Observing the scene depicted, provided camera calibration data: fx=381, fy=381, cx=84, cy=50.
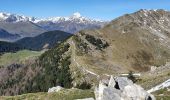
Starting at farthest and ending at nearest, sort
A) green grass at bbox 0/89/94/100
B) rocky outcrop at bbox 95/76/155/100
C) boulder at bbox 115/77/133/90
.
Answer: green grass at bbox 0/89/94/100 < boulder at bbox 115/77/133/90 < rocky outcrop at bbox 95/76/155/100

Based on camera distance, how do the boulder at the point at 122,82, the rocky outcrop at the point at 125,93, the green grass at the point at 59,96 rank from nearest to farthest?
the rocky outcrop at the point at 125,93 → the boulder at the point at 122,82 → the green grass at the point at 59,96

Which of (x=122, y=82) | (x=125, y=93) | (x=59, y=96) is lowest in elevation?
(x=59, y=96)

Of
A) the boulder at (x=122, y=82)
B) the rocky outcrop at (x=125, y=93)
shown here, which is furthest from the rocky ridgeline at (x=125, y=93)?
the boulder at (x=122, y=82)

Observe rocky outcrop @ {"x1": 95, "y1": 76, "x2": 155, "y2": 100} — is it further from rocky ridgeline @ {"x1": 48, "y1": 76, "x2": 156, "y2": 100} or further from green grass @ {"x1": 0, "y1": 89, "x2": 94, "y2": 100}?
green grass @ {"x1": 0, "y1": 89, "x2": 94, "y2": 100}

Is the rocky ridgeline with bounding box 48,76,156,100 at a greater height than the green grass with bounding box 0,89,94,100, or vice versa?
the rocky ridgeline with bounding box 48,76,156,100

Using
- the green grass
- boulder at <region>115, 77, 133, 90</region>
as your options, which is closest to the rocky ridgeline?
boulder at <region>115, 77, 133, 90</region>

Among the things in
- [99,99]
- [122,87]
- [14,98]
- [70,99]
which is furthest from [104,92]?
[14,98]

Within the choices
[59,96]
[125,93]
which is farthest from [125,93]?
[59,96]

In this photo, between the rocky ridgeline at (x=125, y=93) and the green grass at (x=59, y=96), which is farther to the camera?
the green grass at (x=59, y=96)

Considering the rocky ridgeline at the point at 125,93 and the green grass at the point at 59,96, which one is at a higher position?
the rocky ridgeline at the point at 125,93

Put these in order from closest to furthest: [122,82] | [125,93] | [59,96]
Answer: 1. [125,93]
2. [122,82]
3. [59,96]

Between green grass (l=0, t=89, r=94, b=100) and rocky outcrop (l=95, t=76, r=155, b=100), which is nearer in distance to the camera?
rocky outcrop (l=95, t=76, r=155, b=100)

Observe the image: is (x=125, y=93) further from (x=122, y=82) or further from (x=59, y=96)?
(x=59, y=96)

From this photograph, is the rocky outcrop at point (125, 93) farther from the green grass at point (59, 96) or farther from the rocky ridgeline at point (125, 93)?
the green grass at point (59, 96)
